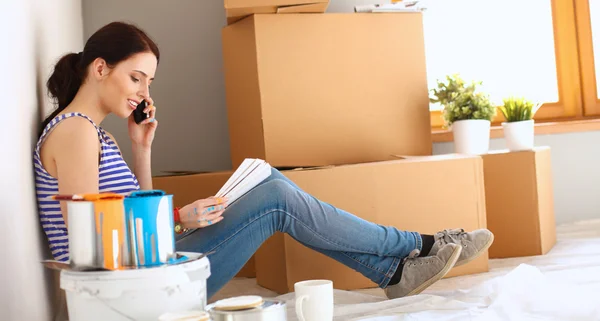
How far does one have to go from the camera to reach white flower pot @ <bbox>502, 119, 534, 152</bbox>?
7.61 ft

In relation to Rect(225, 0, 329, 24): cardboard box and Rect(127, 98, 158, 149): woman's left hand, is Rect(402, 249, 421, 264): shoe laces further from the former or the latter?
Rect(225, 0, 329, 24): cardboard box

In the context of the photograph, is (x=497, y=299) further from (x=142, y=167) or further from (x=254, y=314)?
(x=142, y=167)

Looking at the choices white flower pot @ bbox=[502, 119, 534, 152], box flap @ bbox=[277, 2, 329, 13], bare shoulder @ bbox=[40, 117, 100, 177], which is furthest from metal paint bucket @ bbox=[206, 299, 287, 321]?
white flower pot @ bbox=[502, 119, 534, 152]

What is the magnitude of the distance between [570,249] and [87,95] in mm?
1614

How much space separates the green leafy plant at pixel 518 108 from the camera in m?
2.38

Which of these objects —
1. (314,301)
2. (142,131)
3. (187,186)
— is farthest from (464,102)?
(314,301)

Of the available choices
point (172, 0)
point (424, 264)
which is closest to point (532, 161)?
point (424, 264)

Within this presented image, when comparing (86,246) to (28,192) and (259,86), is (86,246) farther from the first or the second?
(259,86)

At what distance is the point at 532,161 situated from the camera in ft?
7.36

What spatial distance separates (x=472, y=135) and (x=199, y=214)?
1.28 meters

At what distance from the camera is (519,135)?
2.32 m

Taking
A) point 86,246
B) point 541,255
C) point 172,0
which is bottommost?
point 541,255

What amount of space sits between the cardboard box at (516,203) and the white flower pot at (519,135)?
0.16 ft

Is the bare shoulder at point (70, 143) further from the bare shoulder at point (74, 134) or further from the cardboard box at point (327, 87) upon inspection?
the cardboard box at point (327, 87)
